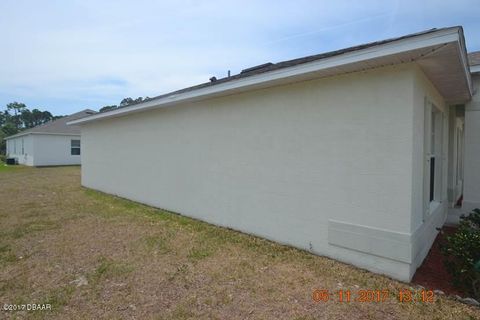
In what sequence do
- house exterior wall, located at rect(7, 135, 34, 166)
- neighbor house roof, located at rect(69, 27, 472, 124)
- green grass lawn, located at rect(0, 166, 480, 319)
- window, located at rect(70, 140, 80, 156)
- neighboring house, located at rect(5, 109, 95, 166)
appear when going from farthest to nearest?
1. window, located at rect(70, 140, 80, 156)
2. house exterior wall, located at rect(7, 135, 34, 166)
3. neighboring house, located at rect(5, 109, 95, 166)
4. neighbor house roof, located at rect(69, 27, 472, 124)
5. green grass lawn, located at rect(0, 166, 480, 319)

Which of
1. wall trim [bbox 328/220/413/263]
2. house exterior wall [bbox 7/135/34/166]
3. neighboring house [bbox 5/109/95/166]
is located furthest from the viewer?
house exterior wall [bbox 7/135/34/166]

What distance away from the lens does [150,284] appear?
3395 millimetres

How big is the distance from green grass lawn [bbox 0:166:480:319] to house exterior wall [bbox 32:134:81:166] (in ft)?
66.6

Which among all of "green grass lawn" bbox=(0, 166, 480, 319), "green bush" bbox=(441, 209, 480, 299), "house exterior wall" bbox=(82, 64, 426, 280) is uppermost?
"house exterior wall" bbox=(82, 64, 426, 280)

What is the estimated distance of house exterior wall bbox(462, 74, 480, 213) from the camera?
19.1 ft

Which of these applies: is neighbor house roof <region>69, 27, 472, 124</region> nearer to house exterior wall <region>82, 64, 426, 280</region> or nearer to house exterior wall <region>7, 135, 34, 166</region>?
house exterior wall <region>82, 64, 426, 280</region>

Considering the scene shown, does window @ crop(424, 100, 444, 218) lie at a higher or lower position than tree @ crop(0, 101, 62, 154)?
lower

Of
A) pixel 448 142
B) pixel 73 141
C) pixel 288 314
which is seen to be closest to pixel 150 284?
pixel 288 314

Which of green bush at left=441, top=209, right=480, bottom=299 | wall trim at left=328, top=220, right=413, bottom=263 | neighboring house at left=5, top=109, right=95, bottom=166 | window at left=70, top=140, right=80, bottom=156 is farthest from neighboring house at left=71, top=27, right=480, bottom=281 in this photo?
window at left=70, top=140, right=80, bottom=156

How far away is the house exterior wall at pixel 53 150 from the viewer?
74.3 feet

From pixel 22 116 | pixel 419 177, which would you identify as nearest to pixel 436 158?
pixel 419 177

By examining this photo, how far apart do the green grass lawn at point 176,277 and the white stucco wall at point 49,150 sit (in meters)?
20.3

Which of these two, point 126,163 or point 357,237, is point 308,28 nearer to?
point 357,237

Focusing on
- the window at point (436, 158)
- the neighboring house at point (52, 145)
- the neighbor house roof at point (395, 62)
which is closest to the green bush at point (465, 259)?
the window at point (436, 158)
